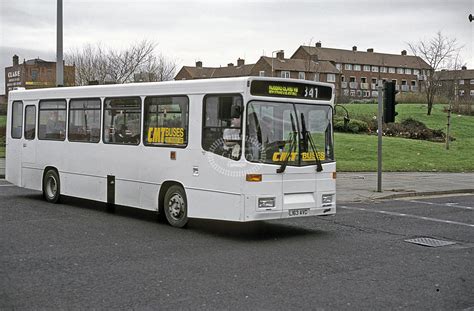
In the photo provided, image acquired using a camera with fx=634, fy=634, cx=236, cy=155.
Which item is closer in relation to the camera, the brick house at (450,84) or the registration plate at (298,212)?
the registration plate at (298,212)

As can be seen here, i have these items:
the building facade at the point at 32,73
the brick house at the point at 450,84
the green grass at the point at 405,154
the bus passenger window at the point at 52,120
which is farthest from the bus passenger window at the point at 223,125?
the brick house at the point at 450,84

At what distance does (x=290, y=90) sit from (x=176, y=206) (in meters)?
3.05

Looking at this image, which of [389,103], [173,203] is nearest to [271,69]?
[389,103]

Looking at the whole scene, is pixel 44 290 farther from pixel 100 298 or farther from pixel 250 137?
pixel 250 137

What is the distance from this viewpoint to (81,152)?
1439 centimetres

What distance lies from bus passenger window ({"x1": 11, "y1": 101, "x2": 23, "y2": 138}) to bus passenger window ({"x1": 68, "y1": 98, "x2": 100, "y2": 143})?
2.34 meters

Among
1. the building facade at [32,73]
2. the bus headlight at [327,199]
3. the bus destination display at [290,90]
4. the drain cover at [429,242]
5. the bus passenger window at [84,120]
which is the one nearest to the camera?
the bus destination display at [290,90]

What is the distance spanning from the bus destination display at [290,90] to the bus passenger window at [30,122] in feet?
25.0

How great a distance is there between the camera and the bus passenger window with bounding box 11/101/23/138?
1645 centimetres

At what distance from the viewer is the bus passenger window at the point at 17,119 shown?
54.0ft

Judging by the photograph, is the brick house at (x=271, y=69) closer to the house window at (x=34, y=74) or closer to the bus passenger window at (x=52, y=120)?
the house window at (x=34, y=74)

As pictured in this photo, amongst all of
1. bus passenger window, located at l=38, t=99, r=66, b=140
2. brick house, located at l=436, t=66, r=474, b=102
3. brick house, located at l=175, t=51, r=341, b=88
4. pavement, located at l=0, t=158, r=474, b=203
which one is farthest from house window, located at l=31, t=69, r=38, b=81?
bus passenger window, located at l=38, t=99, r=66, b=140

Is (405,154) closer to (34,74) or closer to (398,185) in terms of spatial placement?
(398,185)

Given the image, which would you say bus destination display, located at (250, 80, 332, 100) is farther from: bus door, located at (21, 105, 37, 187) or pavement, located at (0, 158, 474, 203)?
bus door, located at (21, 105, 37, 187)
